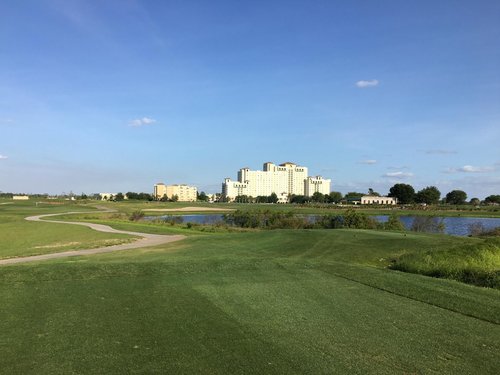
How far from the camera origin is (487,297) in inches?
384

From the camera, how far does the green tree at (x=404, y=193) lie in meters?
171

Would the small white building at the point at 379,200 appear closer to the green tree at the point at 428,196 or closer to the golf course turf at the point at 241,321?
the green tree at the point at 428,196

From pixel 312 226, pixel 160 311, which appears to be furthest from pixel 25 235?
pixel 160 311

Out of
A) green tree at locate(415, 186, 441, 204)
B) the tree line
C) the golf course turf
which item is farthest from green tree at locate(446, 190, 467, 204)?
the golf course turf

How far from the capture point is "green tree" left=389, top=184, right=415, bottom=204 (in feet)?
562

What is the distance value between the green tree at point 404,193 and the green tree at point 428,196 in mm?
2173

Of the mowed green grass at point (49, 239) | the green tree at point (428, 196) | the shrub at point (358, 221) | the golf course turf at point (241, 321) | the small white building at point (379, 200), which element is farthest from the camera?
the small white building at point (379, 200)

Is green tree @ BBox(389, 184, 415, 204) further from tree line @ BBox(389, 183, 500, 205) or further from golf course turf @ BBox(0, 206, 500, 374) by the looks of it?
golf course turf @ BBox(0, 206, 500, 374)

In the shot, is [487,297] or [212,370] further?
[487,297]

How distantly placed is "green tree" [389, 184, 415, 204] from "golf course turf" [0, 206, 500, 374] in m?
167

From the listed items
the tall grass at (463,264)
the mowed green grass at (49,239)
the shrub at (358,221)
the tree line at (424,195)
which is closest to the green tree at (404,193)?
the tree line at (424,195)

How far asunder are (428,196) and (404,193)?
8696 mm

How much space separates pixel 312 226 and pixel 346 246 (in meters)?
22.5

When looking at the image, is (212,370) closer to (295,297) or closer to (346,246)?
(295,297)
